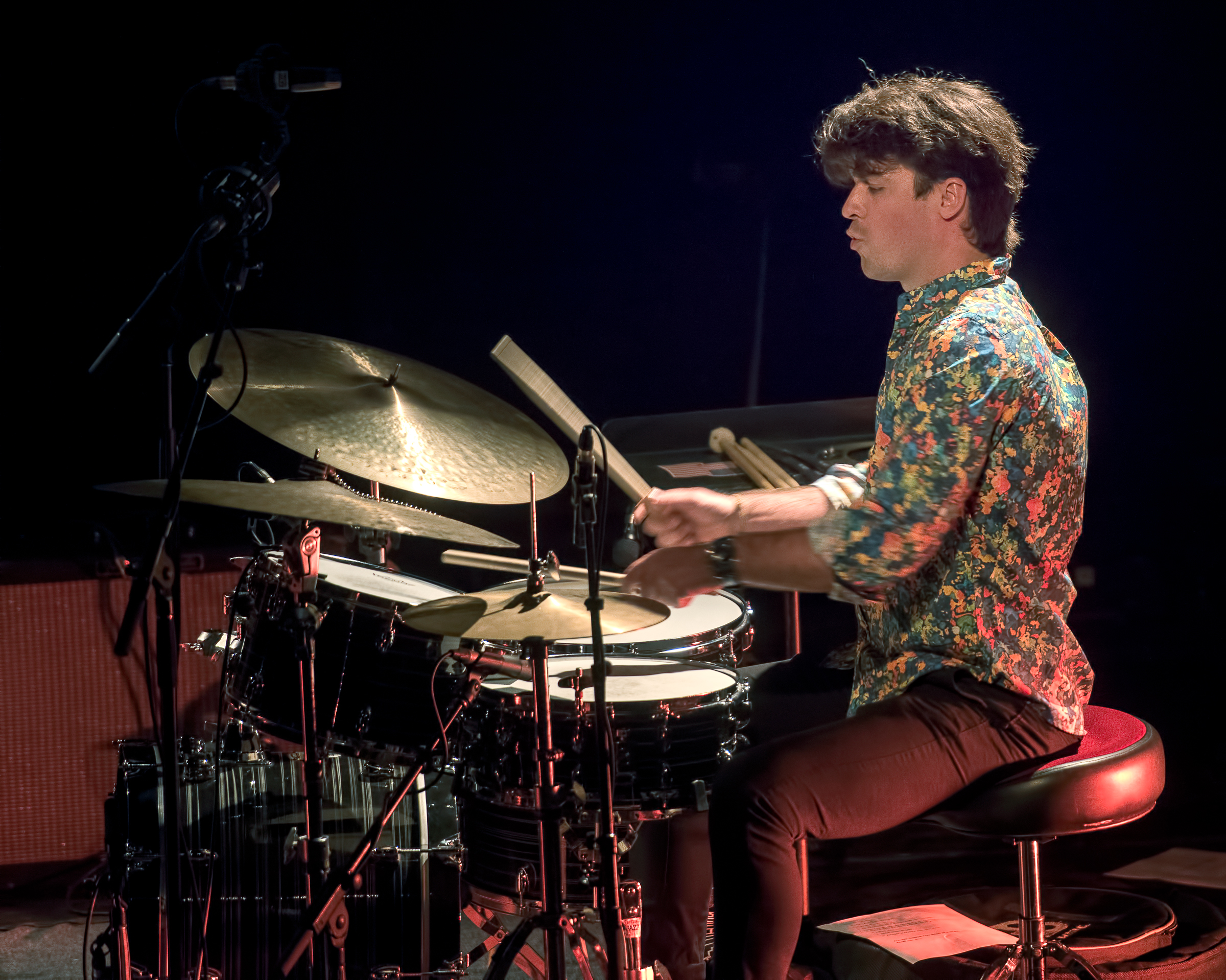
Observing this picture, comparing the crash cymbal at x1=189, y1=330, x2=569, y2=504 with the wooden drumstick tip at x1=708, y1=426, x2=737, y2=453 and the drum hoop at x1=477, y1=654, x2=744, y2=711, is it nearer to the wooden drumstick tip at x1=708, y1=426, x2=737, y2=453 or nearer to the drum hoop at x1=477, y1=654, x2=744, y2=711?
the drum hoop at x1=477, y1=654, x2=744, y2=711

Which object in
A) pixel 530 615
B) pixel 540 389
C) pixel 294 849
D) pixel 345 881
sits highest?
pixel 540 389

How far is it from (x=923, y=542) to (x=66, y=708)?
253 cm

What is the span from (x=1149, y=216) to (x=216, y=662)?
3106mm

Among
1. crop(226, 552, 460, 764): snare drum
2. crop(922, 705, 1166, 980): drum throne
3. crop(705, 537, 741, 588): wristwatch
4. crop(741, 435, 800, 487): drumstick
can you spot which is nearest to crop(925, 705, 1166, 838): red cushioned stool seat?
crop(922, 705, 1166, 980): drum throne

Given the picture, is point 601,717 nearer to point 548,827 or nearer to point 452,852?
point 548,827

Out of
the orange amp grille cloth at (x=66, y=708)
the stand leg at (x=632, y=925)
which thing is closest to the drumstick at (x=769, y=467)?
the stand leg at (x=632, y=925)

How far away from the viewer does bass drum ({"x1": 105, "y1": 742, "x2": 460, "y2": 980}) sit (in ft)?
7.88

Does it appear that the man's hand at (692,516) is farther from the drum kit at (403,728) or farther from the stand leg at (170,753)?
the stand leg at (170,753)

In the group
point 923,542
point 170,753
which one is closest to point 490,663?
point 170,753

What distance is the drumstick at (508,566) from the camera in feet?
5.75

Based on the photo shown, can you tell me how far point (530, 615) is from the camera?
6.15 feet

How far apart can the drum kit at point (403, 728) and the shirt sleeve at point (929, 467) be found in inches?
14.2

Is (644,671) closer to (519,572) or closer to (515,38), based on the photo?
(519,572)

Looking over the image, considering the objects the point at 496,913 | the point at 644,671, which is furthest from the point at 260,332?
the point at 496,913
